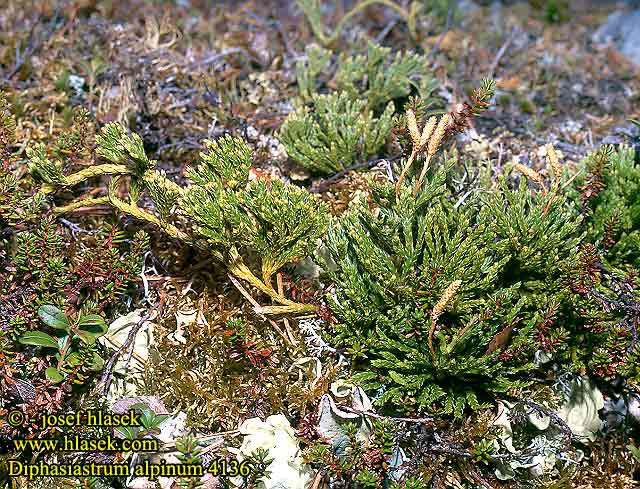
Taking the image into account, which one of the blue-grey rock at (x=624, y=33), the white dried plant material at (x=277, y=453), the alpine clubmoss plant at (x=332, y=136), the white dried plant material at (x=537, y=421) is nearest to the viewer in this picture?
the white dried plant material at (x=277, y=453)

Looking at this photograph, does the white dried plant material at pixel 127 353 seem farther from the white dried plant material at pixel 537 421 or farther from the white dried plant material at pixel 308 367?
the white dried plant material at pixel 537 421

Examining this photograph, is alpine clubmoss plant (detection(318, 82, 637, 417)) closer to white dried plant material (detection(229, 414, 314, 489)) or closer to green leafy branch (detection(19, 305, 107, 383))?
white dried plant material (detection(229, 414, 314, 489))

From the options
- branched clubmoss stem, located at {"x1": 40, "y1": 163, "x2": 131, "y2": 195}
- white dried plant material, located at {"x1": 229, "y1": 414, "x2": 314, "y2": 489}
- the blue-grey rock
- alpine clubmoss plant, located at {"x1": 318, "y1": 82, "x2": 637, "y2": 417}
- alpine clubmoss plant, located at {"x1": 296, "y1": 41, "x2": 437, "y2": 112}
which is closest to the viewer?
white dried plant material, located at {"x1": 229, "y1": 414, "x2": 314, "y2": 489}

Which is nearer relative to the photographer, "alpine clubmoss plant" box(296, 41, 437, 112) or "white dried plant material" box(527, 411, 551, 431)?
"white dried plant material" box(527, 411, 551, 431)

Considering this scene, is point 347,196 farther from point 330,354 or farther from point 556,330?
point 556,330

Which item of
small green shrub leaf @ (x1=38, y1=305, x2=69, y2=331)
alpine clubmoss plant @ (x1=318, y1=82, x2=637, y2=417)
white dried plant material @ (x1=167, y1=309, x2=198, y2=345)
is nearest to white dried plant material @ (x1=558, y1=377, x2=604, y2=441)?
alpine clubmoss plant @ (x1=318, y1=82, x2=637, y2=417)

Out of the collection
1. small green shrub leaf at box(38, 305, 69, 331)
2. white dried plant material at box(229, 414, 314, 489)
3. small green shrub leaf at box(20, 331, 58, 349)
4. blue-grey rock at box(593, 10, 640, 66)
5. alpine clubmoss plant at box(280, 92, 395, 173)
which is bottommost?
white dried plant material at box(229, 414, 314, 489)

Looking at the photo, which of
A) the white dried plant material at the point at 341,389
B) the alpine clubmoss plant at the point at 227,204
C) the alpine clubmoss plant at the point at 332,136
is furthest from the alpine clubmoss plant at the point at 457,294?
the alpine clubmoss plant at the point at 332,136
